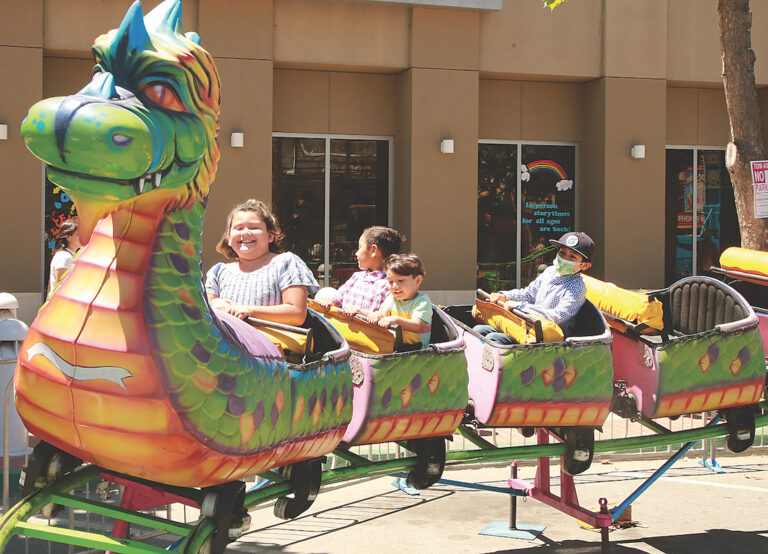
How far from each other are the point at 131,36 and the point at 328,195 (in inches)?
406

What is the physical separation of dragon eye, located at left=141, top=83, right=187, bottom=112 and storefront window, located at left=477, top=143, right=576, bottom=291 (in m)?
11.1

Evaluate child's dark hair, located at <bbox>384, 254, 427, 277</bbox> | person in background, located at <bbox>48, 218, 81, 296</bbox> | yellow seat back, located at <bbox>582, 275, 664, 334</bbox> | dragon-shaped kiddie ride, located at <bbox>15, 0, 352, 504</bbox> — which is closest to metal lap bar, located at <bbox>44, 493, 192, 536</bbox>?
dragon-shaped kiddie ride, located at <bbox>15, 0, 352, 504</bbox>

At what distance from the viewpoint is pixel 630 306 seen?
5.08 metres

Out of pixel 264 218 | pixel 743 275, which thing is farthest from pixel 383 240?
pixel 743 275

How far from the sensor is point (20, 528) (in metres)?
2.64

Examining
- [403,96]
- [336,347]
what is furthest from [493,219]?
[336,347]

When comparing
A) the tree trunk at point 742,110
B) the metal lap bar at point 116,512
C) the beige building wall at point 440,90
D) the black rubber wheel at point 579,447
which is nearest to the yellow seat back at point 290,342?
the metal lap bar at point 116,512

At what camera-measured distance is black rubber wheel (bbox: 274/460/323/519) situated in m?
3.30

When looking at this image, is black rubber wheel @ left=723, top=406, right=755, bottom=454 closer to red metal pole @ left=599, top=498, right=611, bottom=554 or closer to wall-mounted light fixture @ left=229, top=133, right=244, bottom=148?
red metal pole @ left=599, top=498, right=611, bottom=554

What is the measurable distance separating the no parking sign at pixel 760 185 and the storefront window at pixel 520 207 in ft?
19.3

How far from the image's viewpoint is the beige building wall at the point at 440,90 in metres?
11.2

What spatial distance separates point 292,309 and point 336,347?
24 cm

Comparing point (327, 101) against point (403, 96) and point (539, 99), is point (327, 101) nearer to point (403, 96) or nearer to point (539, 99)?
point (403, 96)

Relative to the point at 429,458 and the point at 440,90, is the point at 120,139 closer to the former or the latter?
the point at 429,458
